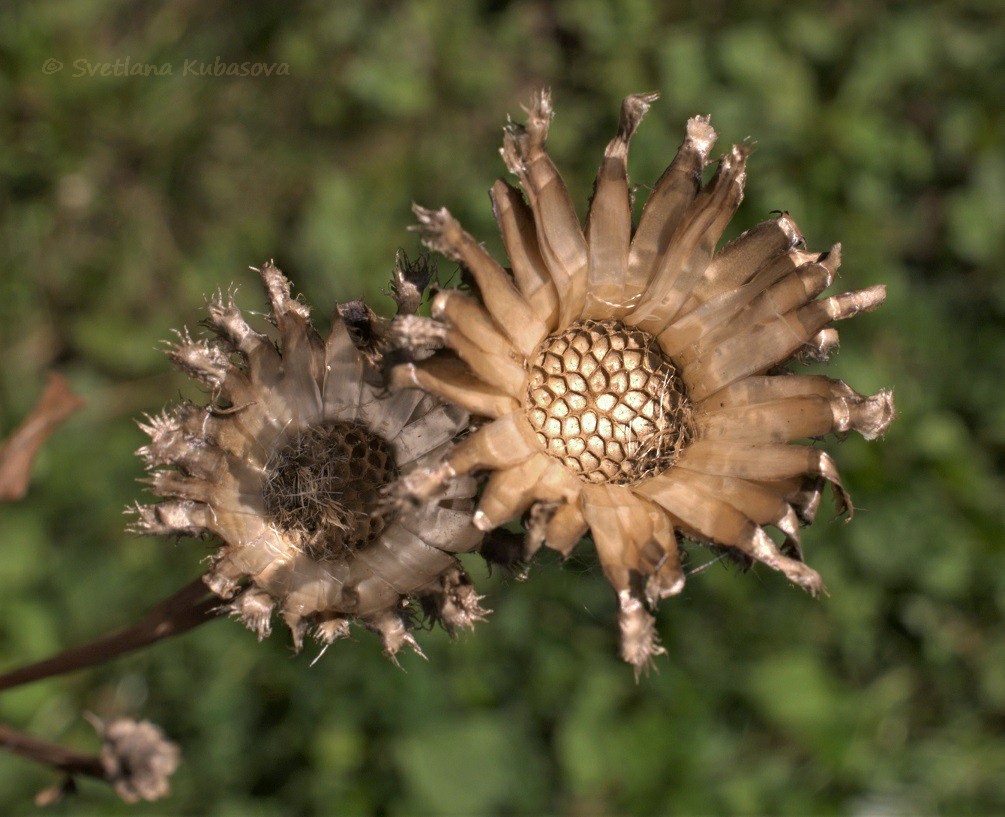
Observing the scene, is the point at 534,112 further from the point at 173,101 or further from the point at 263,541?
the point at 173,101

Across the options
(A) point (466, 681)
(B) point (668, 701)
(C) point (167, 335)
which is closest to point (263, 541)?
(A) point (466, 681)

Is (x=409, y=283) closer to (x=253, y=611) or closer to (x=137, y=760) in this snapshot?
(x=253, y=611)

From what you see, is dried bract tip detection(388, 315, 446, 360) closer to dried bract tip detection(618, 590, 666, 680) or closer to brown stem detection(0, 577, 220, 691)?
dried bract tip detection(618, 590, 666, 680)

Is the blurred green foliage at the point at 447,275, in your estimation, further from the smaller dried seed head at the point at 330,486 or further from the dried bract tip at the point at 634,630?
the dried bract tip at the point at 634,630

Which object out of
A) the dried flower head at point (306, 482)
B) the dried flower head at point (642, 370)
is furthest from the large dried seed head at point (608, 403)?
the dried flower head at point (306, 482)

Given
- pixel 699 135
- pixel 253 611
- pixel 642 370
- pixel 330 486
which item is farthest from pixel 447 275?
pixel 253 611
